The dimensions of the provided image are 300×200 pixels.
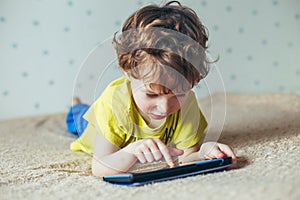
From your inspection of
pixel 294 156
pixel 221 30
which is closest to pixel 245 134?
pixel 294 156

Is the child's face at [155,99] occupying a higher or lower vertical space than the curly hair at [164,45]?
lower

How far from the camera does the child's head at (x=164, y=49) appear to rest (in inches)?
29.6

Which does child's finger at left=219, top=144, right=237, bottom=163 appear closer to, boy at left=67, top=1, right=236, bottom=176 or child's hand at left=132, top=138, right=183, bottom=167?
boy at left=67, top=1, right=236, bottom=176

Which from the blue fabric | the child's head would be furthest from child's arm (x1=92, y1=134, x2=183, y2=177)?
the blue fabric

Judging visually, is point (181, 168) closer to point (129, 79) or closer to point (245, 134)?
point (129, 79)

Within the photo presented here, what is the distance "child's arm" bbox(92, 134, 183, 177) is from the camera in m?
0.78

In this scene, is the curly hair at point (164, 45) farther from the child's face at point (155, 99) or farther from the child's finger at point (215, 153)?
the child's finger at point (215, 153)

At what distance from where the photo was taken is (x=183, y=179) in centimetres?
71

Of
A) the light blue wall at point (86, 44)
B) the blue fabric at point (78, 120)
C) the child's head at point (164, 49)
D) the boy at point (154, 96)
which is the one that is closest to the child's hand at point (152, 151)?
the boy at point (154, 96)

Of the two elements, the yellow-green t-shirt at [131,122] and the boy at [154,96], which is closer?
the boy at [154,96]

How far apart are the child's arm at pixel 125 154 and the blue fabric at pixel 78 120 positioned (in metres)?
0.27

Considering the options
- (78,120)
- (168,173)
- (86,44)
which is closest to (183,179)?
(168,173)

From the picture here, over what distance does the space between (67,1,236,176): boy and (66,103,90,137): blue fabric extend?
246 millimetres

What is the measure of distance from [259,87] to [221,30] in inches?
12.4
